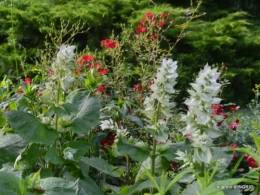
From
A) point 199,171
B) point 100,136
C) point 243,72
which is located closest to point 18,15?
point 243,72

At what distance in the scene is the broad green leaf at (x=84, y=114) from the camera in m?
1.75

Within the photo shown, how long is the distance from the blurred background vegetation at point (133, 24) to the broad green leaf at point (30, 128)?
2.68 meters

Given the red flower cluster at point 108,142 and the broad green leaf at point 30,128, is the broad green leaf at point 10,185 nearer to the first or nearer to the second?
the broad green leaf at point 30,128

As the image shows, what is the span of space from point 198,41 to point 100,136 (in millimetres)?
2457

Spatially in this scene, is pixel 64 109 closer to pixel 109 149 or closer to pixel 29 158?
pixel 29 158

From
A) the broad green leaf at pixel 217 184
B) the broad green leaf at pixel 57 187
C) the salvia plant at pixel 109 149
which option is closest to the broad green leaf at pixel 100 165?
the salvia plant at pixel 109 149

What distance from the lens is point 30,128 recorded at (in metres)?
1.70

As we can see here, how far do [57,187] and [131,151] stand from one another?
1.53 feet

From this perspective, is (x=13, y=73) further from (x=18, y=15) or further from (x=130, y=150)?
(x=130, y=150)

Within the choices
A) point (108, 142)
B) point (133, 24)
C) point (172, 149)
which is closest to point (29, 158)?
point (172, 149)

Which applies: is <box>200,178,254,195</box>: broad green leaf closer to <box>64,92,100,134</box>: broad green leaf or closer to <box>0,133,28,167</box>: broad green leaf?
<box>64,92,100,134</box>: broad green leaf

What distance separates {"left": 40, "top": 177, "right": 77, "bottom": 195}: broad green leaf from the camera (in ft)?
4.36

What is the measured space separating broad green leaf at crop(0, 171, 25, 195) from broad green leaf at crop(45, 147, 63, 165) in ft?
1.14

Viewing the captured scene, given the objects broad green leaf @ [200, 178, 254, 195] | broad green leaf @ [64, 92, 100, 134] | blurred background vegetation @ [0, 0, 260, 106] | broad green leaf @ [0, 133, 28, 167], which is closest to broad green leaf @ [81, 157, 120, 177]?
broad green leaf @ [64, 92, 100, 134]
